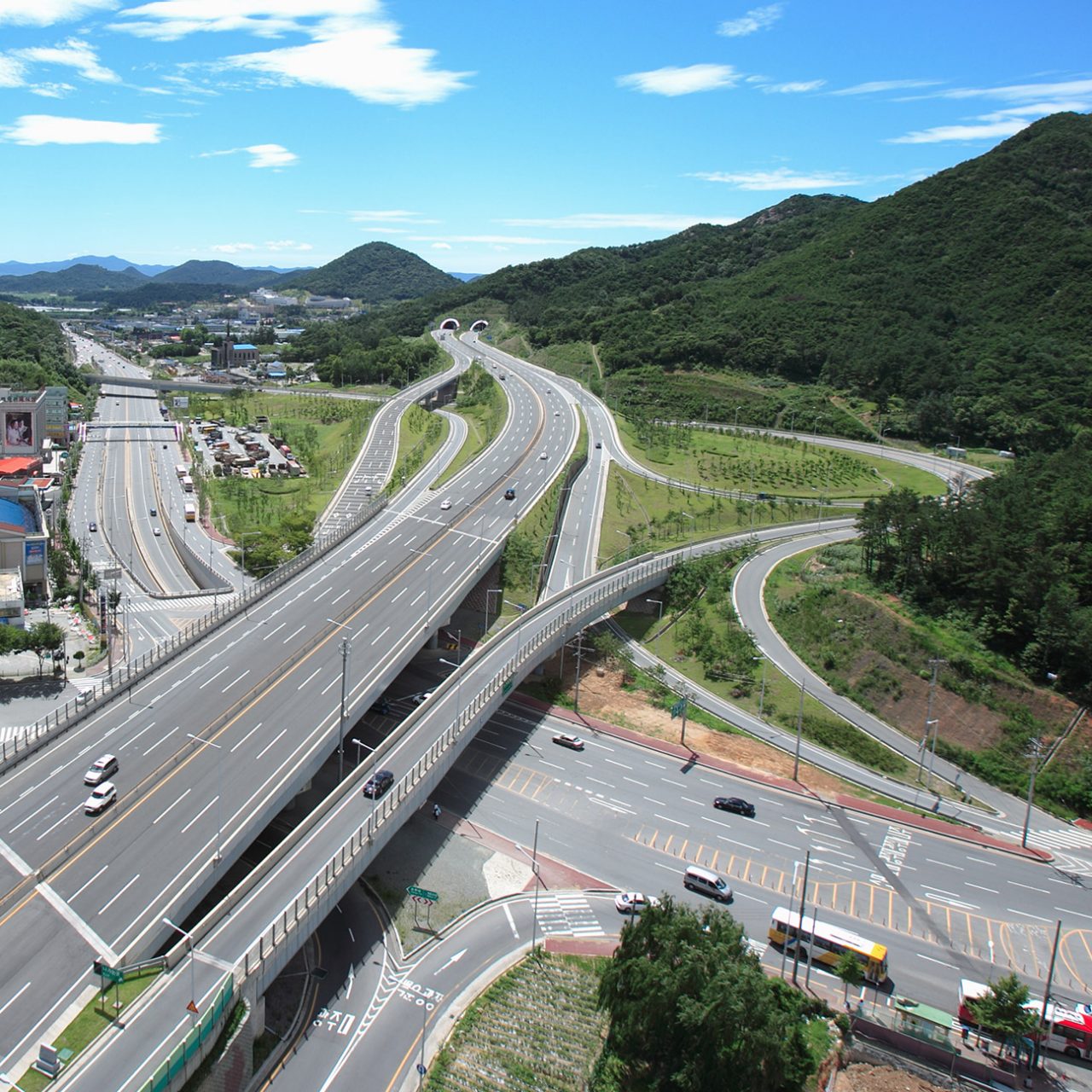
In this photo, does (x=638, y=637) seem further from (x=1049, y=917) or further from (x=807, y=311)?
(x=807, y=311)

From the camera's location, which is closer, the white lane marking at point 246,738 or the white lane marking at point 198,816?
the white lane marking at point 198,816

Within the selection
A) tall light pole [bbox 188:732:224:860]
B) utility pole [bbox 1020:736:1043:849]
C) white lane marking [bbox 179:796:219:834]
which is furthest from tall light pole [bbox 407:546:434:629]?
utility pole [bbox 1020:736:1043:849]

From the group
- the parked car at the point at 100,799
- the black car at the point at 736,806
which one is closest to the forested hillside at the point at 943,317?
the black car at the point at 736,806

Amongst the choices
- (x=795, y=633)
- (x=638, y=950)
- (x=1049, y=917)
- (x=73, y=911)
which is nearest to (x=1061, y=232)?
(x=795, y=633)

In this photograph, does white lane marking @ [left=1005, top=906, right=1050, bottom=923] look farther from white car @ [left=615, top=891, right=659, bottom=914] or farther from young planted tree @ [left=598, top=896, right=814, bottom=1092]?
white car @ [left=615, top=891, right=659, bottom=914]

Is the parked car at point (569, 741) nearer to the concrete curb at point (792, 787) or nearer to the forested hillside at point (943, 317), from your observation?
the concrete curb at point (792, 787)

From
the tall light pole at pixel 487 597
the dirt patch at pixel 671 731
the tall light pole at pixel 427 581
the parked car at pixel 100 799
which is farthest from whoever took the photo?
the tall light pole at pixel 487 597

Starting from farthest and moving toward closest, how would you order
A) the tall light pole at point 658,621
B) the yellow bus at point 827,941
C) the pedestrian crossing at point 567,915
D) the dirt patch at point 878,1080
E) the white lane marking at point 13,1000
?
1. the tall light pole at point 658,621
2. the pedestrian crossing at point 567,915
3. the yellow bus at point 827,941
4. the dirt patch at point 878,1080
5. the white lane marking at point 13,1000
